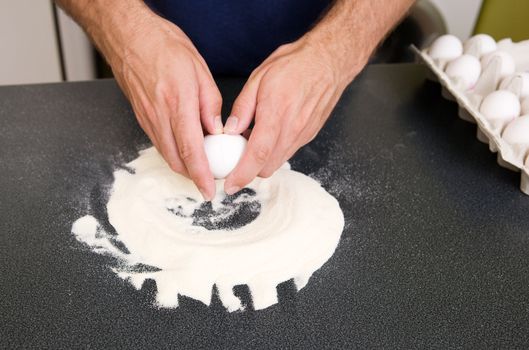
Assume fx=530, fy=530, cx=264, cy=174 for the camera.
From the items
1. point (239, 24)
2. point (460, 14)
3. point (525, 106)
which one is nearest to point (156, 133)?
point (239, 24)

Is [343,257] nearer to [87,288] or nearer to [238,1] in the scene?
[87,288]

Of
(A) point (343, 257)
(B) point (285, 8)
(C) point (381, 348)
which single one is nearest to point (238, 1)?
(B) point (285, 8)

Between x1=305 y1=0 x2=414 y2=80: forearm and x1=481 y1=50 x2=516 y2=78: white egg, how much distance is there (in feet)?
0.58

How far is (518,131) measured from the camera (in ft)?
2.59

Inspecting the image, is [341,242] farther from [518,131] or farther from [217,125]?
[518,131]

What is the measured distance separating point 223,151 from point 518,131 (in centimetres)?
45

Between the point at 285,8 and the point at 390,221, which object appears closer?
the point at 390,221

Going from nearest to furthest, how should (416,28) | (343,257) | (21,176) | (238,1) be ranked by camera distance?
1. (343,257)
2. (21,176)
3. (238,1)
4. (416,28)

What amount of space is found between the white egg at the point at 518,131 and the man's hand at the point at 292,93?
25 cm

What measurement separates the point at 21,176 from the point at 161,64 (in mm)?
268

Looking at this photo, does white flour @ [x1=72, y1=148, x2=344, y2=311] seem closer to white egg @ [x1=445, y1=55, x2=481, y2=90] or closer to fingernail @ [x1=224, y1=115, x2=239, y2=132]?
fingernail @ [x1=224, y1=115, x2=239, y2=132]

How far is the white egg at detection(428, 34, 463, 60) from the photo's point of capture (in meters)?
1.00

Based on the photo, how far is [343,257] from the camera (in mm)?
662

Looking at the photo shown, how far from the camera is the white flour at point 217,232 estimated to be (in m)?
0.62
